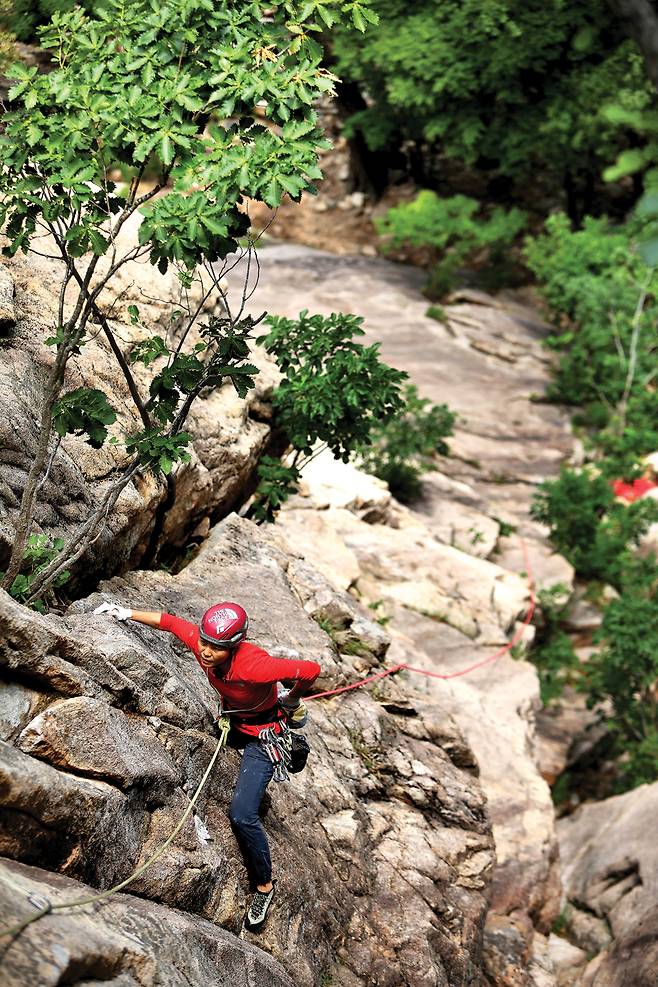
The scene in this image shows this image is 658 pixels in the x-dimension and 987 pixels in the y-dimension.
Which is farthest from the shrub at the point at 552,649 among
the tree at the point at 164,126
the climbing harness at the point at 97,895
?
the tree at the point at 164,126

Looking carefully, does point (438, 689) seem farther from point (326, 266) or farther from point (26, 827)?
point (326, 266)

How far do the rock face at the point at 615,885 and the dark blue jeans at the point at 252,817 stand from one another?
18.0 feet

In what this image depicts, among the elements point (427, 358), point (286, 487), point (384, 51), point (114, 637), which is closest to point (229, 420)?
point (286, 487)

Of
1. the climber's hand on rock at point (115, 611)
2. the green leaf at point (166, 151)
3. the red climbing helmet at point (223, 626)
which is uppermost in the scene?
the green leaf at point (166, 151)

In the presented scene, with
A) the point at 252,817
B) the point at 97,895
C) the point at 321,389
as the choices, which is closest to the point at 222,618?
the point at 252,817

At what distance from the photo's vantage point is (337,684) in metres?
8.38

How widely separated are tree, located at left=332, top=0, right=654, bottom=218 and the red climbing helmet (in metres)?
19.0

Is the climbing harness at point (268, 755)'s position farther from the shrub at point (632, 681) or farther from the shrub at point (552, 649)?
the shrub at point (552, 649)

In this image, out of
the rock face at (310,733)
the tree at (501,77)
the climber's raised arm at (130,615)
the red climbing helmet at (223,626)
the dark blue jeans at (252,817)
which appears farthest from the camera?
the tree at (501,77)

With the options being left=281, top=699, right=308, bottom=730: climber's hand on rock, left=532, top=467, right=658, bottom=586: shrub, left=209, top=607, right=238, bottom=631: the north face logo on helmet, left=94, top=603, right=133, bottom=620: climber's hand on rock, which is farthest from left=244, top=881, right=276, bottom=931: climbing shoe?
left=532, top=467, right=658, bottom=586: shrub

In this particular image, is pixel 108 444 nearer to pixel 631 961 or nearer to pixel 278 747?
pixel 278 747

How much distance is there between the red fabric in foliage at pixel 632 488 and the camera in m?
21.1

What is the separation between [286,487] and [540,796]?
4.63 m

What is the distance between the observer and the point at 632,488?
842 inches
